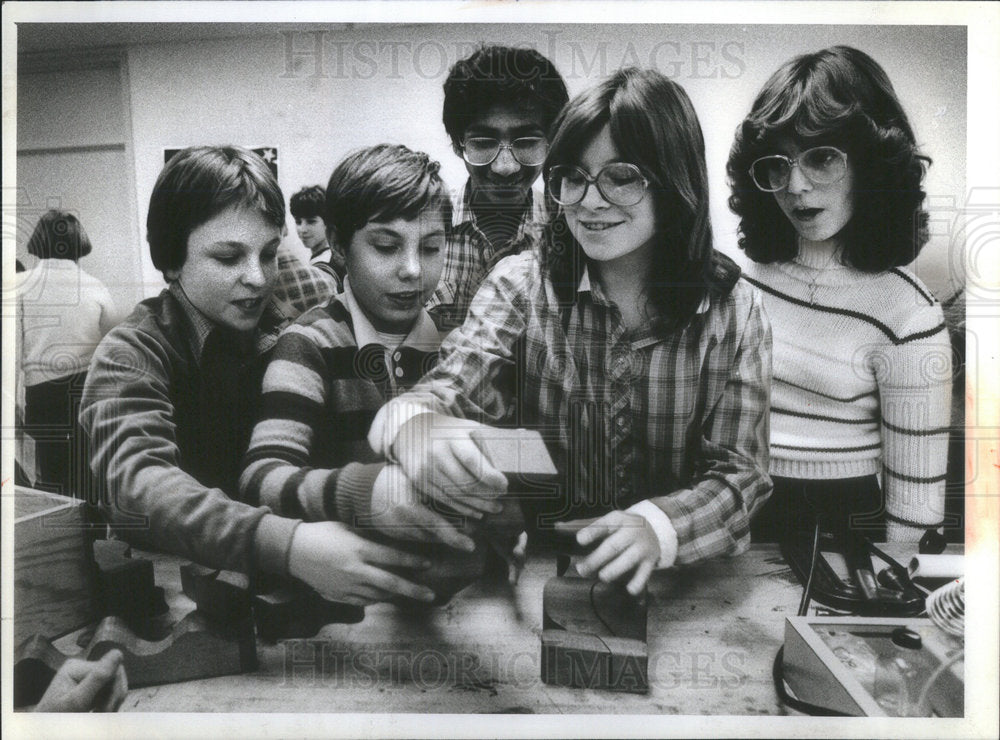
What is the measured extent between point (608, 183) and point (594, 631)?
152 cm

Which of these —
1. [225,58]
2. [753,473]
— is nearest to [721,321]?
[753,473]

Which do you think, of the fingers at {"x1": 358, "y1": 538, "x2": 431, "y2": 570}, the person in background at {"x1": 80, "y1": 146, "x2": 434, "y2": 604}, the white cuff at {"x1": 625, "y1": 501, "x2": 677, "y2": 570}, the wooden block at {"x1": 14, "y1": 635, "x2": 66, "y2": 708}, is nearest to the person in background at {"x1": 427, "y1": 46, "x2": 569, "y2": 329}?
the person in background at {"x1": 80, "y1": 146, "x2": 434, "y2": 604}

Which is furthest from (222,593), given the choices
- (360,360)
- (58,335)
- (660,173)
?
(660,173)

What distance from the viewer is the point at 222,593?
2.86 metres

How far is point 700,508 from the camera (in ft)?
9.35

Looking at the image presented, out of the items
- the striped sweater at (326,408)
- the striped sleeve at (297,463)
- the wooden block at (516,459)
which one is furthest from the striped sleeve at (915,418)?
the striped sleeve at (297,463)

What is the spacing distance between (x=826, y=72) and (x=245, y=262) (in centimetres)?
210

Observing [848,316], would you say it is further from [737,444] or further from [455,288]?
[455,288]

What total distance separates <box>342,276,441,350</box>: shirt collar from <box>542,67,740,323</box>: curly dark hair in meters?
0.45

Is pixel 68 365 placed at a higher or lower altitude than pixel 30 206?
lower

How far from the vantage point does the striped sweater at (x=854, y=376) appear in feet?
9.45

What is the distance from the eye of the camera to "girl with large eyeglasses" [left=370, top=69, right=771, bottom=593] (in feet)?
9.28

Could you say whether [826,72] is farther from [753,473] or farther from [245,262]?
[245,262]

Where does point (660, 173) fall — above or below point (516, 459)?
above
